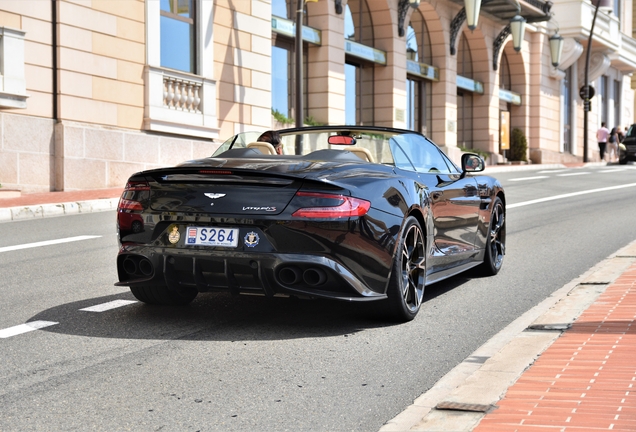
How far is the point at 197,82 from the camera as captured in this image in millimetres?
21094

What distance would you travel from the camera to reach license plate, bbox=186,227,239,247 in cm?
545

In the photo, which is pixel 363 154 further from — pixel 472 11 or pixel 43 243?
pixel 472 11

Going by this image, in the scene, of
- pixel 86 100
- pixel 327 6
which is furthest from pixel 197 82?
pixel 327 6

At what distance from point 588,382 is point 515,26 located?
111 feet

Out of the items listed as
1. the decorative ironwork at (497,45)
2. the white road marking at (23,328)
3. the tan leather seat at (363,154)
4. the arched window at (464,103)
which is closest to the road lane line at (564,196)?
the tan leather seat at (363,154)

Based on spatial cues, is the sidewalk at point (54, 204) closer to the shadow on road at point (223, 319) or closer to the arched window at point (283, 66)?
the shadow on road at point (223, 319)

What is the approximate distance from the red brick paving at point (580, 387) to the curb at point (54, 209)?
9.63 metres

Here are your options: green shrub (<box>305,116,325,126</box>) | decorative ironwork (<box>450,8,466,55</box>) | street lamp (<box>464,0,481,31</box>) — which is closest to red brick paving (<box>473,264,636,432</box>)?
green shrub (<box>305,116,325,126</box>)

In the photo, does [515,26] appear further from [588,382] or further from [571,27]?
[588,382]

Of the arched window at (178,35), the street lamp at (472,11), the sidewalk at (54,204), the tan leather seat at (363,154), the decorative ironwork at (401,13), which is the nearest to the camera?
the tan leather seat at (363,154)

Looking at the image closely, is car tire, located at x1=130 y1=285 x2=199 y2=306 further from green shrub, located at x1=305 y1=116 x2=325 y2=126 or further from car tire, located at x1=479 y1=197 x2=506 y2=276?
green shrub, located at x1=305 y1=116 x2=325 y2=126

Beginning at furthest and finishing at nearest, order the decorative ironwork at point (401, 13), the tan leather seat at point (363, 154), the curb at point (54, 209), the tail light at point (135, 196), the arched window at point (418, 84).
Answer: the arched window at point (418, 84) → the decorative ironwork at point (401, 13) → the curb at point (54, 209) → the tan leather seat at point (363, 154) → the tail light at point (135, 196)

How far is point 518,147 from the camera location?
4262 cm

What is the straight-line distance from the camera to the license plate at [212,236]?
545 cm
